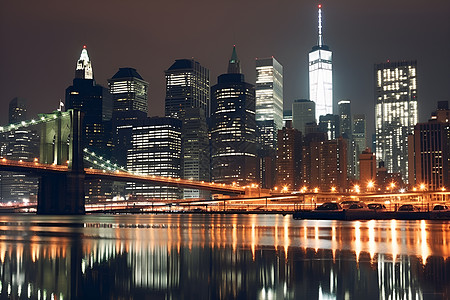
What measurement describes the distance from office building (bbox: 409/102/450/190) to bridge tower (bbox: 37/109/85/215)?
120079 millimetres

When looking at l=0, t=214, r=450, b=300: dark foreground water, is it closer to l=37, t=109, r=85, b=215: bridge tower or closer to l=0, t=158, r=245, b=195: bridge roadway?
l=0, t=158, r=245, b=195: bridge roadway

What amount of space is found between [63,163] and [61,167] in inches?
269

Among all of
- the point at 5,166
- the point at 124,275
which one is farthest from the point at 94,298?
the point at 5,166

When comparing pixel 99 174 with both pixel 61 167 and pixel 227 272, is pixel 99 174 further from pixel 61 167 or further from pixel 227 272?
pixel 227 272

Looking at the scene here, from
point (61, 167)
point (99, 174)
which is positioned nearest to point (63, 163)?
point (99, 174)

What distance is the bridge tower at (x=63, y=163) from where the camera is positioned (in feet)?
328

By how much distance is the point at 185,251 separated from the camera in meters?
28.1

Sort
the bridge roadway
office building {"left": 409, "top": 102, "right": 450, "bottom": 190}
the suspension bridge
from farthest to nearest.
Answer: office building {"left": 409, "top": 102, "right": 450, "bottom": 190}, the suspension bridge, the bridge roadway

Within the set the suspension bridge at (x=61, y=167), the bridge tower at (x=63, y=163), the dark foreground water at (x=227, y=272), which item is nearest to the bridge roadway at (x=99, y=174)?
the suspension bridge at (x=61, y=167)

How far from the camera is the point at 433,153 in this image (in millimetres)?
197250

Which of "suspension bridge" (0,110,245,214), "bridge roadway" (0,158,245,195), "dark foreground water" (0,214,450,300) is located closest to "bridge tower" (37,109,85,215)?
"suspension bridge" (0,110,245,214)

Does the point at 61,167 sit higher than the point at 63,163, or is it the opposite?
the point at 63,163

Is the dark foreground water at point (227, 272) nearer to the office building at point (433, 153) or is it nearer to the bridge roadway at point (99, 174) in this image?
the bridge roadway at point (99, 174)

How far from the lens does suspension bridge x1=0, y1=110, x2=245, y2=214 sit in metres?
99.2
